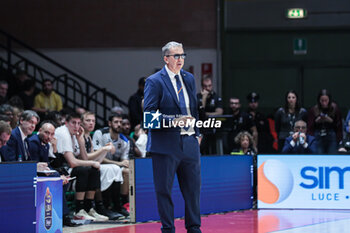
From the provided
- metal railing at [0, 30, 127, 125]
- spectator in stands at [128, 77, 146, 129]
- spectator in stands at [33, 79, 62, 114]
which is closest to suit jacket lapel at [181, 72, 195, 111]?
spectator in stands at [128, 77, 146, 129]

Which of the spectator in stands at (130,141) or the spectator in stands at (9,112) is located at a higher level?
the spectator in stands at (9,112)

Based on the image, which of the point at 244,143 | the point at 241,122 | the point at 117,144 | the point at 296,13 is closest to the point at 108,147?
the point at 117,144

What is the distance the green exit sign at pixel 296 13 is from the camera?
16609mm

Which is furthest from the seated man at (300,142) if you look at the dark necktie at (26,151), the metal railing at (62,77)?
the metal railing at (62,77)

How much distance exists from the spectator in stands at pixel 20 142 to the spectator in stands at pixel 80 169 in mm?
758

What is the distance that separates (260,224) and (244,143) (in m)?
2.64

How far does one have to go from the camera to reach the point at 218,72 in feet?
54.9

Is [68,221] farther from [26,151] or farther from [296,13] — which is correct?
[296,13]

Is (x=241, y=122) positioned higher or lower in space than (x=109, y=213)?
higher

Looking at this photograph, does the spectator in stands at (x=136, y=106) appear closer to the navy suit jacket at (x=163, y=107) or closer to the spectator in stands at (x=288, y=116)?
the spectator in stands at (x=288, y=116)

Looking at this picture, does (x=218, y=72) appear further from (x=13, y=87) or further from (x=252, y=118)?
(x=13, y=87)

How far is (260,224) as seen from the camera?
30.6ft

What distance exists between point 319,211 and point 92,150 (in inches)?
140

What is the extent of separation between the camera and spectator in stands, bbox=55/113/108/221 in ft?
32.1
